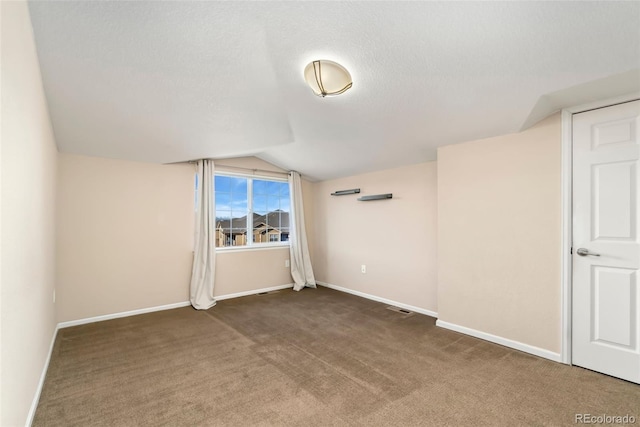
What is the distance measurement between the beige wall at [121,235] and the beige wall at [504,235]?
3.46 meters

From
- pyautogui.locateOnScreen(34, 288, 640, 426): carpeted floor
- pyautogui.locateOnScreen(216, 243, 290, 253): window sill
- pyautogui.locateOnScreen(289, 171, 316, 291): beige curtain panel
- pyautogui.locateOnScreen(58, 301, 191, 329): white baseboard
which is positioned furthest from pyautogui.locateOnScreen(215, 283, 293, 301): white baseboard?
pyautogui.locateOnScreen(34, 288, 640, 426): carpeted floor

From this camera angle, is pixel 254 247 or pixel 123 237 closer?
pixel 123 237

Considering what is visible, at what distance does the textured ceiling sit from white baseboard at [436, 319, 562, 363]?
1.95 meters

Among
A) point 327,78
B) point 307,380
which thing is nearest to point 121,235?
point 307,380

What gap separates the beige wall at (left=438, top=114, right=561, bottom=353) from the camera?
8.24 ft

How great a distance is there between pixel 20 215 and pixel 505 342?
368 centimetres

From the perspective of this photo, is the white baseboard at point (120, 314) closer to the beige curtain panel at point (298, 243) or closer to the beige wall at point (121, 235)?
the beige wall at point (121, 235)

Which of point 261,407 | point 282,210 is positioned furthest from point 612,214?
point 282,210

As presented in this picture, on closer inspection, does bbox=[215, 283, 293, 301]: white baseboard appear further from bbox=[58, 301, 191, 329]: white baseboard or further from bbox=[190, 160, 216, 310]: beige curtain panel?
bbox=[58, 301, 191, 329]: white baseboard

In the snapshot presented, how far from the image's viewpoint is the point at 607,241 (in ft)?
7.40

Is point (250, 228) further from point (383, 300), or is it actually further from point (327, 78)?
point (327, 78)

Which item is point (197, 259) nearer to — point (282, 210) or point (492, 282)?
point (282, 210)

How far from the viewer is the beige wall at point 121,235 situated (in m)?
3.40

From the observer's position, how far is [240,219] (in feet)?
15.8
